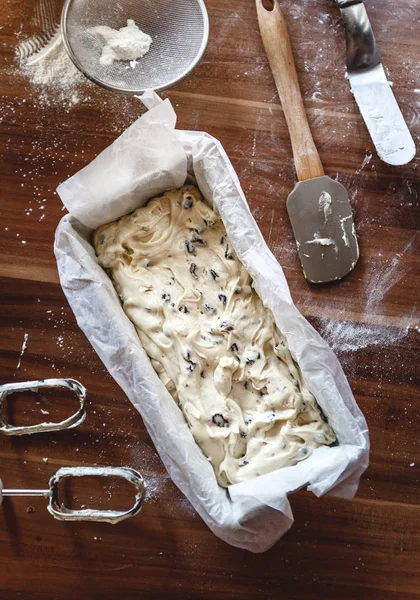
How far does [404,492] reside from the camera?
137cm

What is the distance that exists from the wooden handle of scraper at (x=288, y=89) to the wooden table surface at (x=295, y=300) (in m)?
0.03

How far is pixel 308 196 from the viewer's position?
137cm

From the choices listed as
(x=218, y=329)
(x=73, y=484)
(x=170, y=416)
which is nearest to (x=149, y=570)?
(x=73, y=484)

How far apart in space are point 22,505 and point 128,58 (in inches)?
38.4

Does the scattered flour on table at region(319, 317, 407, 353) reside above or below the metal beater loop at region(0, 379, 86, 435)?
below

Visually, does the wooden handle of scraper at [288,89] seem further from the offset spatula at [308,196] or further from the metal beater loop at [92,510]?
the metal beater loop at [92,510]

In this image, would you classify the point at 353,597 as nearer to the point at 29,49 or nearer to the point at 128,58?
the point at 128,58

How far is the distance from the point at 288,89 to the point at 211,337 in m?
0.56

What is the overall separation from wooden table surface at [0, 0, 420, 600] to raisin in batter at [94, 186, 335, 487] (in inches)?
5.4

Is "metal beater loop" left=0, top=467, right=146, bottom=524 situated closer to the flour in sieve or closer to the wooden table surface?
the wooden table surface

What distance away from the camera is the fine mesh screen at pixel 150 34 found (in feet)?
4.54

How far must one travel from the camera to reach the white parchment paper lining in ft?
3.87

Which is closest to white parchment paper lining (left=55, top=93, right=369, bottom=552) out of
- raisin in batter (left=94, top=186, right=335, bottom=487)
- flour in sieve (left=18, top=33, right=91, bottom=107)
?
raisin in batter (left=94, top=186, right=335, bottom=487)

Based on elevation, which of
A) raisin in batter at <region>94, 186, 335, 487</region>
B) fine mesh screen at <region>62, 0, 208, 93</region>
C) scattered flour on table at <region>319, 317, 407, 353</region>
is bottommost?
scattered flour on table at <region>319, 317, 407, 353</region>
